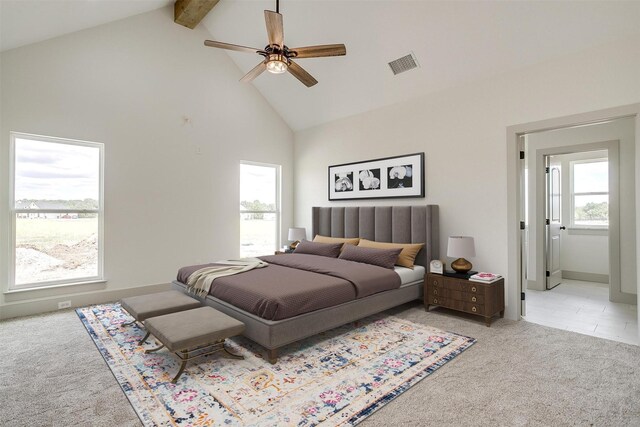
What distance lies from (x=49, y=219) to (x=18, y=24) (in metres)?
2.18

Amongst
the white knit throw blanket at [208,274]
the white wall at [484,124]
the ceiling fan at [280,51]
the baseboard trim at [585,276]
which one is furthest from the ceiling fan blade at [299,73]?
the baseboard trim at [585,276]

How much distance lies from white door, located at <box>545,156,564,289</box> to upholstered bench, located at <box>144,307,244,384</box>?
198 inches

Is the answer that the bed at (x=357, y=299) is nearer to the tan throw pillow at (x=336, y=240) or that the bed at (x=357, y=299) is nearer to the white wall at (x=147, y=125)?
the tan throw pillow at (x=336, y=240)

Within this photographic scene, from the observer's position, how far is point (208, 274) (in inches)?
141

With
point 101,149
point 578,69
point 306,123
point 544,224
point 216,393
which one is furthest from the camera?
point 306,123

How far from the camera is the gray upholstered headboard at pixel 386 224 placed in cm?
435

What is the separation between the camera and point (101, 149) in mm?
4441

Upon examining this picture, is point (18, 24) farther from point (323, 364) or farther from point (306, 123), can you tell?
point (323, 364)

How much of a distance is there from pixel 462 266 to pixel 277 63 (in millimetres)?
3060

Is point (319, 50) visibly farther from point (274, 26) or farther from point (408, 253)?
point (408, 253)

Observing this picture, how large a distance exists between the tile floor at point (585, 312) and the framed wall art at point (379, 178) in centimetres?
212

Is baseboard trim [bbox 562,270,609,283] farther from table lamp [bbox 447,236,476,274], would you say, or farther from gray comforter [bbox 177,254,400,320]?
gray comforter [bbox 177,254,400,320]

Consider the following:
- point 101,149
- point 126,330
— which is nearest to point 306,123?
point 101,149

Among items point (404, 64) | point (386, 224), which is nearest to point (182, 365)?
point (386, 224)
